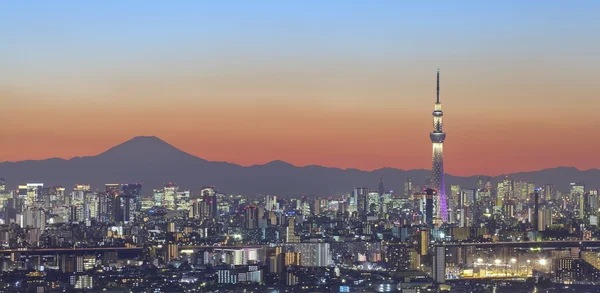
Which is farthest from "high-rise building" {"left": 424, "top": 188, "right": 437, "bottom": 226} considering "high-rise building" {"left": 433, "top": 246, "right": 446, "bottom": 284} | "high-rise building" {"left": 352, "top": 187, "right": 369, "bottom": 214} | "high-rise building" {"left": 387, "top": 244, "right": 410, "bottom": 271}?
"high-rise building" {"left": 433, "top": 246, "right": 446, "bottom": 284}

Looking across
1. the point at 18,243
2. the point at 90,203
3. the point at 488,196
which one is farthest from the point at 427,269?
the point at 488,196

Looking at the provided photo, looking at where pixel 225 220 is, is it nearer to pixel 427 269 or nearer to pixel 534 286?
pixel 427 269

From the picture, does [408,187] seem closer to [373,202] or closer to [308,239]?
[373,202]

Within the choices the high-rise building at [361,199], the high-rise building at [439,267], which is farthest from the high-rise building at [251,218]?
the high-rise building at [439,267]

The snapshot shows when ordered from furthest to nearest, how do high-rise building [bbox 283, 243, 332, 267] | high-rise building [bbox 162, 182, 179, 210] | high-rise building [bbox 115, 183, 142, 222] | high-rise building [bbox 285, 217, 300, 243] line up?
1. high-rise building [bbox 162, 182, 179, 210]
2. high-rise building [bbox 115, 183, 142, 222]
3. high-rise building [bbox 285, 217, 300, 243]
4. high-rise building [bbox 283, 243, 332, 267]

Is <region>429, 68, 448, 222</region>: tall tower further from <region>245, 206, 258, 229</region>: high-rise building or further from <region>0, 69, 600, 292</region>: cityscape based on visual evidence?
<region>245, 206, 258, 229</region>: high-rise building

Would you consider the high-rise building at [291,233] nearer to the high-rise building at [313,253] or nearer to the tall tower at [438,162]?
the high-rise building at [313,253]

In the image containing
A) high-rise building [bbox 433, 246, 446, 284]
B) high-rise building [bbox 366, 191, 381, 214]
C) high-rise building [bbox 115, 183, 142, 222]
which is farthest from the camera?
high-rise building [bbox 366, 191, 381, 214]

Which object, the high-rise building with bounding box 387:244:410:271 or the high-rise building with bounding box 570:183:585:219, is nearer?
the high-rise building with bounding box 387:244:410:271

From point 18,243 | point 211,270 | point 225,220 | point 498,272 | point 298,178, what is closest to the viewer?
point 211,270
